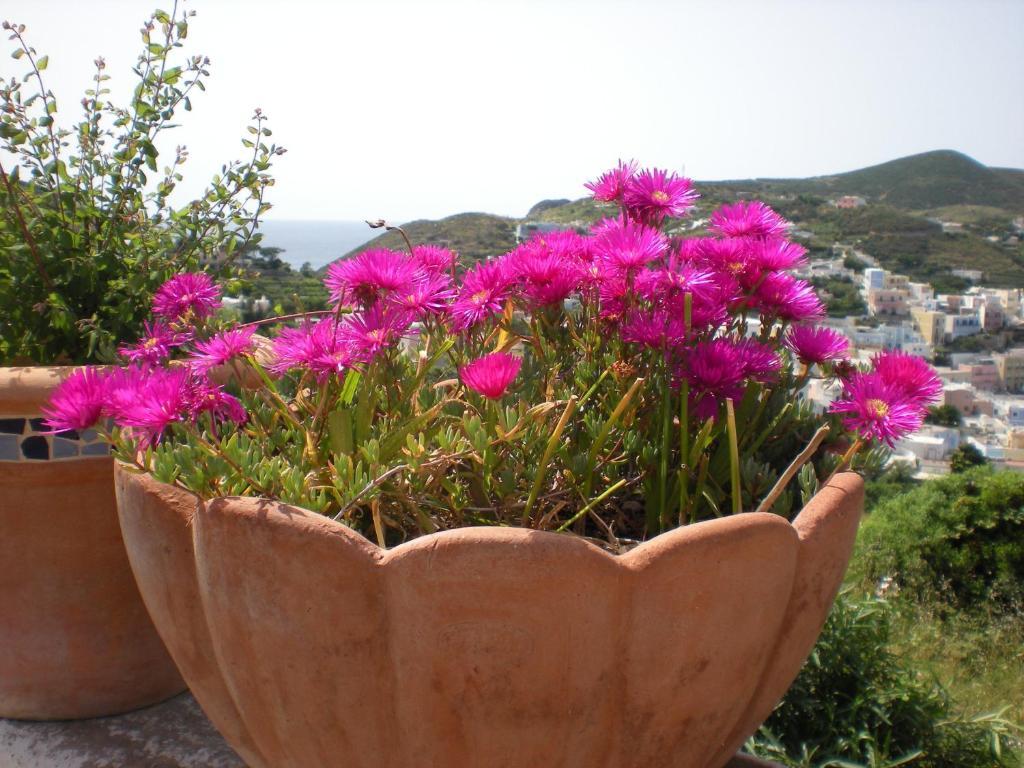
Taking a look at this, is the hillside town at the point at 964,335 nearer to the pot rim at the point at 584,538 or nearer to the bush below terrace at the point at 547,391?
the bush below terrace at the point at 547,391

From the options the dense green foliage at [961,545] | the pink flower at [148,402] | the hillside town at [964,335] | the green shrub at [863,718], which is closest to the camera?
the pink flower at [148,402]

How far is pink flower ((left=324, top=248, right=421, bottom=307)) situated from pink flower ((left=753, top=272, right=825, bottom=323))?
0.42 meters

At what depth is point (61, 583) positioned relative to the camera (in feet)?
4.29

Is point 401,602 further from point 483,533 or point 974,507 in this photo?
point 974,507

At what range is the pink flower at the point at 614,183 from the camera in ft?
3.64

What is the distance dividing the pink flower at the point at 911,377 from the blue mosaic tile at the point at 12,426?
3.79 ft

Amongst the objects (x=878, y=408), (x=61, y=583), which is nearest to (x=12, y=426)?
(x=61, y=583)

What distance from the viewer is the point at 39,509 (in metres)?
1.27

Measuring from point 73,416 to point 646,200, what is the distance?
70 centimetres

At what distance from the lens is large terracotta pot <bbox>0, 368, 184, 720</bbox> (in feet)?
4.09

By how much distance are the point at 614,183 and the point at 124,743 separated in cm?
111

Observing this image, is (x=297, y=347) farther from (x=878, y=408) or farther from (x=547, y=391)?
(x=878, y=408)

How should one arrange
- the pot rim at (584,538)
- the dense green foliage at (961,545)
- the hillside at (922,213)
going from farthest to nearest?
the hillside at (922,213)
the dense green foliage at (961,545)
the pot rim at (584,538)

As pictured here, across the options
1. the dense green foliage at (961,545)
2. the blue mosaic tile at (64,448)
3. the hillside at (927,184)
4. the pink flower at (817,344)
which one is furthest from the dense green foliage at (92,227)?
the hillside at (927,184)
